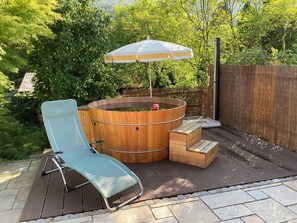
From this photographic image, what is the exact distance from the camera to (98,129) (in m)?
4.66

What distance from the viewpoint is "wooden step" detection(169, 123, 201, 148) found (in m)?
4.27

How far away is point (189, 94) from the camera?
8234 millimetres

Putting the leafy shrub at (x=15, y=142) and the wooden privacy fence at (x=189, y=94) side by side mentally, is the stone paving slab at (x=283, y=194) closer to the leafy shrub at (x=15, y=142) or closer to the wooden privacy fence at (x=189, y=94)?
the leafy shrub at (x=15, y=142)

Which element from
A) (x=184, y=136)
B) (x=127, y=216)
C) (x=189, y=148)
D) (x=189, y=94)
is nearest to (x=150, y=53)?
(x=184, y=136)

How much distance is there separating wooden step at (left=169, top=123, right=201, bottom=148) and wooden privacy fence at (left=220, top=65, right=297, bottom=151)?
6.09ft

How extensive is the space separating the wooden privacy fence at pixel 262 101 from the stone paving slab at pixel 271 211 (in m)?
2.19

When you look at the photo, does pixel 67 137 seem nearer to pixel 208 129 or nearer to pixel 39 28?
pixel 39 28

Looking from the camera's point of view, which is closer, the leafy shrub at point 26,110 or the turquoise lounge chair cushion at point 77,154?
the turquoise lounge chair cushion at point 77,154

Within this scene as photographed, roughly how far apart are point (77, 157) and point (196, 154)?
186 cm

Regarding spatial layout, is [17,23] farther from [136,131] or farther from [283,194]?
[283,194]

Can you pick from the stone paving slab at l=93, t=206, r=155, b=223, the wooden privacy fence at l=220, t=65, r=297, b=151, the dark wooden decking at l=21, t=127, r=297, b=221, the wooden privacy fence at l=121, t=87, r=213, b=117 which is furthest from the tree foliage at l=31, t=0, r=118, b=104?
the stone paving slab at l=93, t=206, r=155, b=223

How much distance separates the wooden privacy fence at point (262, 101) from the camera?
4938 mm

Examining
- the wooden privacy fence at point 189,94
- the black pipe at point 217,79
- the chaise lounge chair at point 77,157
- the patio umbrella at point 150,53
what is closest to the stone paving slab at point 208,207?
the chaise lounge chair at point 77,157

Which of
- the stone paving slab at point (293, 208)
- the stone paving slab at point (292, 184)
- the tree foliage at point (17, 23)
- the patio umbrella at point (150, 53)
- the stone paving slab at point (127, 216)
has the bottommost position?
the stone paving slab at point (293, 208)
